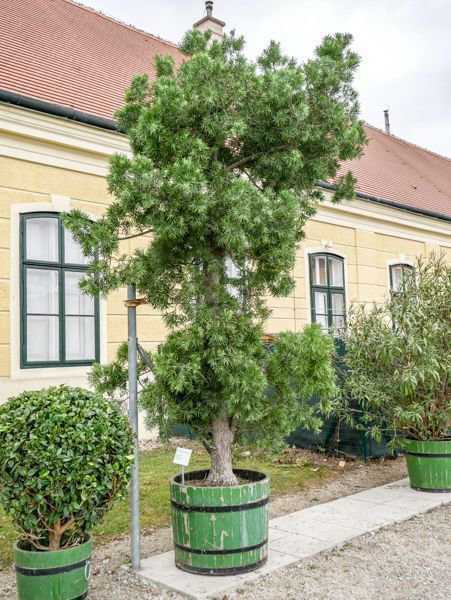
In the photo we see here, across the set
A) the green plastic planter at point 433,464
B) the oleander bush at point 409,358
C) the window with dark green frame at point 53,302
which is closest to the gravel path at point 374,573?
the green plastic planter at point 433,464

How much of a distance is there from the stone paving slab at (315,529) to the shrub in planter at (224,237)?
15cm

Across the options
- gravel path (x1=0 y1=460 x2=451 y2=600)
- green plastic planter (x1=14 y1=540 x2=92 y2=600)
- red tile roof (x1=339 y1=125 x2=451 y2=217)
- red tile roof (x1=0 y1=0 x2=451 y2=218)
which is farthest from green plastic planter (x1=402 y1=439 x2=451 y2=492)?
red tile roof (x1=339 y1=125 x2=451 y2=217)

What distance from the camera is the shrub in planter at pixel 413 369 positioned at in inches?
270

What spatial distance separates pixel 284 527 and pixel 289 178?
305 cm

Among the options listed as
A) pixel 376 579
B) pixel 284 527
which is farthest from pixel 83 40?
pixel 376 579

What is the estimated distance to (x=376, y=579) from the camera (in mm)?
4449

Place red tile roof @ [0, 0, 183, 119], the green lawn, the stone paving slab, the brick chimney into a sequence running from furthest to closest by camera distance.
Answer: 1. the brick chimney
2. red tile roof @ [0, 0, 183, 119]
3. the green lawn
4. the stone paving slab

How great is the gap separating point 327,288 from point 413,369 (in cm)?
709

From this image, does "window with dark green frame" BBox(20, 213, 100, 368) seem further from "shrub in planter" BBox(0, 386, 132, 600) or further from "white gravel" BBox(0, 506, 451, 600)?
"shrub in planter" BBox(0, 386, 132, 600)

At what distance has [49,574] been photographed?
3.79 meters

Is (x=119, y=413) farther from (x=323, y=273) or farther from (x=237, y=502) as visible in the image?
(x=323, y=273)

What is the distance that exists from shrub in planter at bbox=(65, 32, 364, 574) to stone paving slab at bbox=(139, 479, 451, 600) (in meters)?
0.15

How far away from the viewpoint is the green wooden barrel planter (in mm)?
4398

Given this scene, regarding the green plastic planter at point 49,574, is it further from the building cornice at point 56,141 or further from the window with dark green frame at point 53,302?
the building cornice at point 56,141
